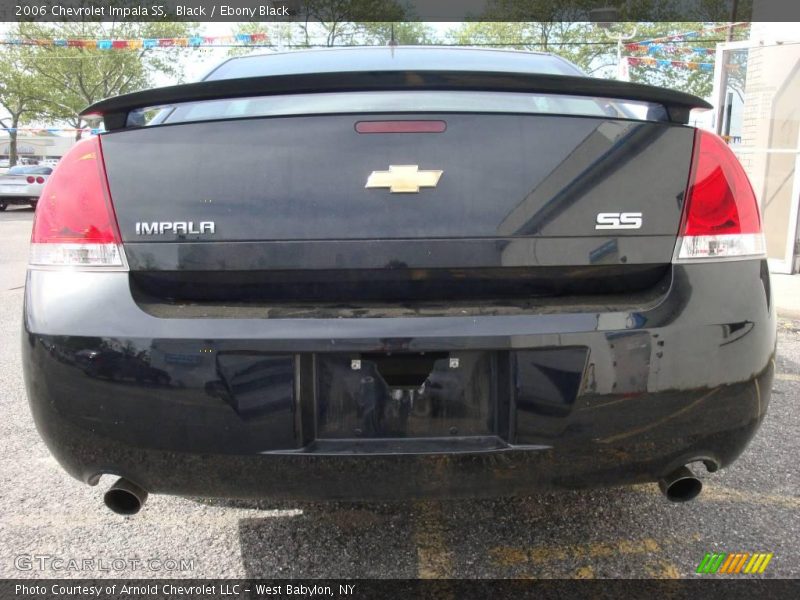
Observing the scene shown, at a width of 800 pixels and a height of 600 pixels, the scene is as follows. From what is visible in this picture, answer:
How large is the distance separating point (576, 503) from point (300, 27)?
26.2 meters

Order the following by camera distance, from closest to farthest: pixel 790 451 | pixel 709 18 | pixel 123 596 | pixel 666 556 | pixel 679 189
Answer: pixel 679 189, pixel 123 596, pixel 666 556, pixel 790 451, pixel 709 18

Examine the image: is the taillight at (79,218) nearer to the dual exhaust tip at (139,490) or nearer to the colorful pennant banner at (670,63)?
the dual exhaust tip at (139,490)

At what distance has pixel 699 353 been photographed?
147 cm

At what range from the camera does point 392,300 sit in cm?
150

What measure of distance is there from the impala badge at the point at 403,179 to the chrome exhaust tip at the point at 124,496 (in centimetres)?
94

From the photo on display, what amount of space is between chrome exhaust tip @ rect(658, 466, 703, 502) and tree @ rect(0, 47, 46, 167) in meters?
41.6

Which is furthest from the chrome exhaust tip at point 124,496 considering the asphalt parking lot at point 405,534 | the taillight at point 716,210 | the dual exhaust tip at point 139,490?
the taillight at point 716,210

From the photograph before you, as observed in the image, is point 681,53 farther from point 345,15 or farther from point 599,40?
point 345,15

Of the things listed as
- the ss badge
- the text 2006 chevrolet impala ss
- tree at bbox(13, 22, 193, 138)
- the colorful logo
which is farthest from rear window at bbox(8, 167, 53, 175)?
the colorful logo

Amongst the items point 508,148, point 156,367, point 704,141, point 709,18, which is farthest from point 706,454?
point 709,18

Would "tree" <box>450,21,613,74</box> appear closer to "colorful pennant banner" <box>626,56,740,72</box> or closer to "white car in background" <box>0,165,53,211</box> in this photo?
"colorful pennant banner" <box>626,56,740,72</box>

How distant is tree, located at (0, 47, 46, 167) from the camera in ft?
120

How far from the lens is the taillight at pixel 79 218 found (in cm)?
151

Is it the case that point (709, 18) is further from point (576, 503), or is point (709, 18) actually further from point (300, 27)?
point (576, 503)
